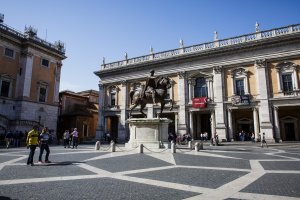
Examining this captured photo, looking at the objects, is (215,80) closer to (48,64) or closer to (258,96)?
(258,96)

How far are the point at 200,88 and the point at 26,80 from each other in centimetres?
2496

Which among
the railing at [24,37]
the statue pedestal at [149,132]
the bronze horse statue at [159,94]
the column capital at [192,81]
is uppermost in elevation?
the railing at [24,37]

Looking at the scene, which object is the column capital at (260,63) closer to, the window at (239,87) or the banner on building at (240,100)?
the window at (239,87)

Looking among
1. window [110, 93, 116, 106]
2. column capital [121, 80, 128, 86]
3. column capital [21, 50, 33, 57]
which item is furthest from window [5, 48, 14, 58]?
column capital [121, 80, 128, 86]

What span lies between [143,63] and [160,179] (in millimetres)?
29433

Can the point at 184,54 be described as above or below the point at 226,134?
above

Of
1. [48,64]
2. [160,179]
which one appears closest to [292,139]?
[160,179]

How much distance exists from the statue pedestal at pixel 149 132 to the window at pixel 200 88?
17.3m

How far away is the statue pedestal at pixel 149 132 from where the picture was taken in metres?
14.5

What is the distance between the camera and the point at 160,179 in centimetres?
585

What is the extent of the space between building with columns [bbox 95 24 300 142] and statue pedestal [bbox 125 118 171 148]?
15187 mm

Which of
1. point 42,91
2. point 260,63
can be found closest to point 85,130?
point 42,91

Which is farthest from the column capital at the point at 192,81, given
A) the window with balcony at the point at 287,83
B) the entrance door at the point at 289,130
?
the entrance door at the point at 289,130

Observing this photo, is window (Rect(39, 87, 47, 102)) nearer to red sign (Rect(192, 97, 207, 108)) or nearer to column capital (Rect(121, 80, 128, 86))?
column capital (Rect(121, 80, 128, 86))
